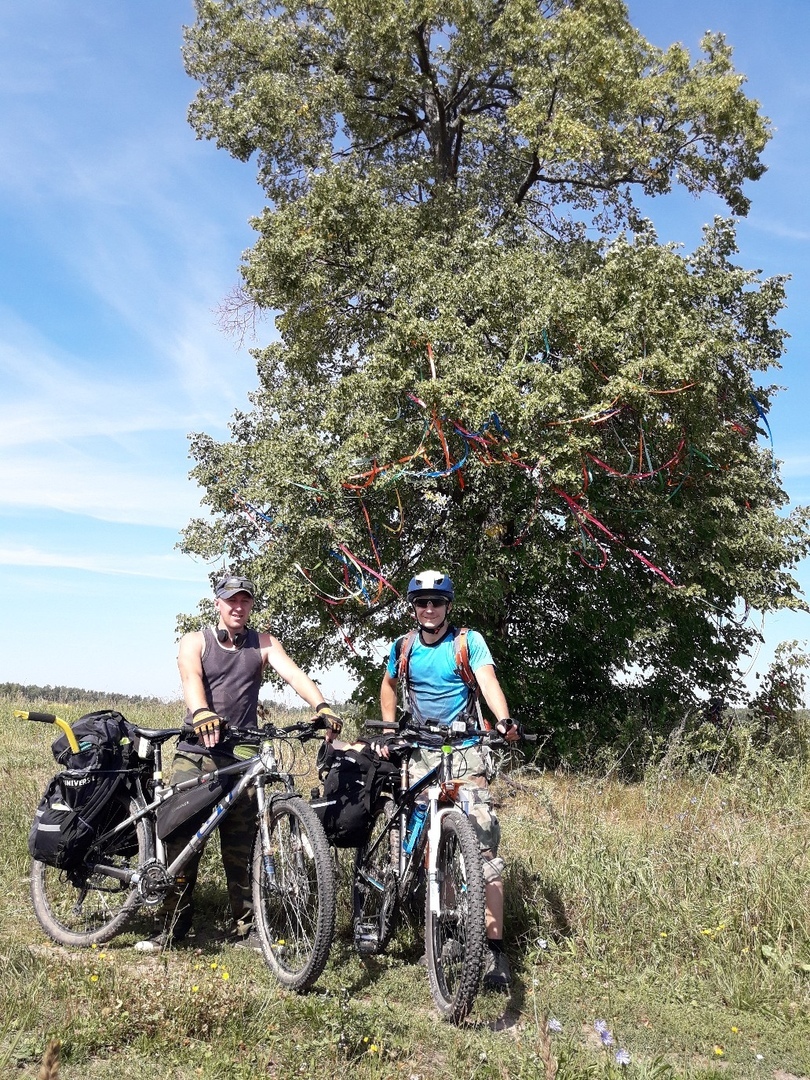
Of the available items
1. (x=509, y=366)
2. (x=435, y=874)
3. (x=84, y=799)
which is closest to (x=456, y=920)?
(x=435, y=874)

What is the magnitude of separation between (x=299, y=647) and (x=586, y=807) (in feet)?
24.9

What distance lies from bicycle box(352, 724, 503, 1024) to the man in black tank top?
0.79m

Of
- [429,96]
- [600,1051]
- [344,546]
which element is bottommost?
[600,1051]

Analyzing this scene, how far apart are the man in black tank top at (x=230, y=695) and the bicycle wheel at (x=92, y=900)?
0.84 feet

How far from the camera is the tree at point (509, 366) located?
487 inches

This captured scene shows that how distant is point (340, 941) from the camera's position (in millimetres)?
5465

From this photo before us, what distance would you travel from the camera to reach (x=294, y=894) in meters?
4.80

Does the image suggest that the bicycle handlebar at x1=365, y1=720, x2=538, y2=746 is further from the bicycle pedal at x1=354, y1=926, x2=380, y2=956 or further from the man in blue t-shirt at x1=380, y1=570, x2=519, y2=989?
the bicycle pedal at x1=354, y1=926, x2=380, y2=956

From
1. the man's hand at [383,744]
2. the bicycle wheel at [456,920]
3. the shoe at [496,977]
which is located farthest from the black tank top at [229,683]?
the shoe at [496,977]

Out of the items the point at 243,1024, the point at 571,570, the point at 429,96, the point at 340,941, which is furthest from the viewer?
the point at 429,96

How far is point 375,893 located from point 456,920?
0.92m

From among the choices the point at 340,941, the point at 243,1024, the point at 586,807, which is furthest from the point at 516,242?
the point at 243,1024

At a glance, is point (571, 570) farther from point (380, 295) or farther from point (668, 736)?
point (380, 295)

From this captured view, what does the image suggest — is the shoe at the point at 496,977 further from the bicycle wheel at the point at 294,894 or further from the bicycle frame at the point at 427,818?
the bicycle wheel at the point at 294,894
